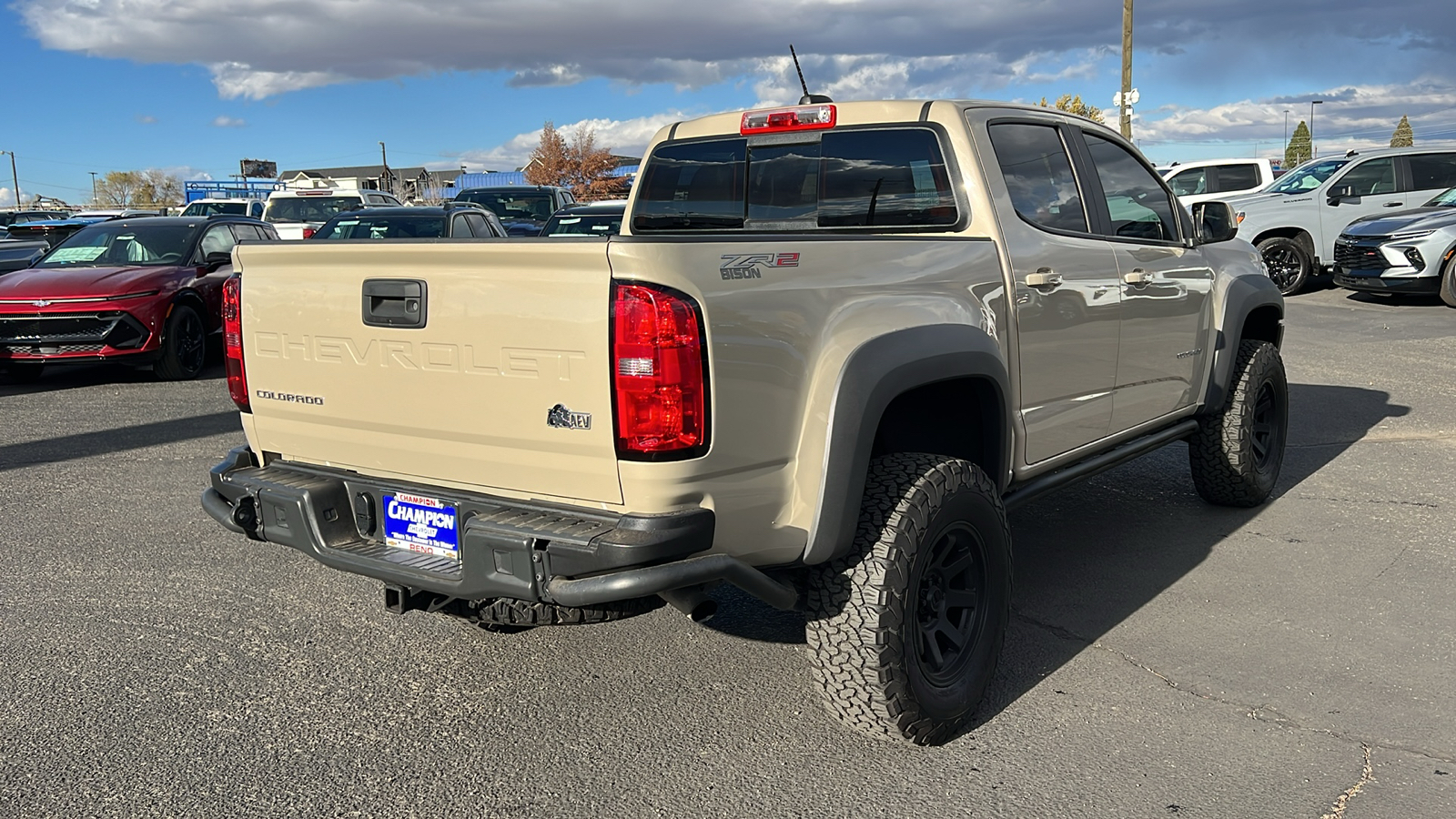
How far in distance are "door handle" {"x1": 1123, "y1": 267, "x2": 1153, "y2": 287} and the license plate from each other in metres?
2.88

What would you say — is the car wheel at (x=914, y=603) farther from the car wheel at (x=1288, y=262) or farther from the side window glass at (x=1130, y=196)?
the car wheel at (x=1288, y=262)

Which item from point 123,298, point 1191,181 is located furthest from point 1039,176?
point 1191,181

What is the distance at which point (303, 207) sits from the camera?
19391 millimetres

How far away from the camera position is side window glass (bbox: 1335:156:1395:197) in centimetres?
1653

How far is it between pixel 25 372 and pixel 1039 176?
10042 millimetres

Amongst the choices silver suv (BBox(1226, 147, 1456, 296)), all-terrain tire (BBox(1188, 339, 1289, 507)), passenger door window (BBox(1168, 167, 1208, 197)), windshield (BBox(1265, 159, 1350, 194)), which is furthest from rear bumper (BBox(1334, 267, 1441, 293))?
all-terrain tire (BBox(1188, 339, 1289, 507))

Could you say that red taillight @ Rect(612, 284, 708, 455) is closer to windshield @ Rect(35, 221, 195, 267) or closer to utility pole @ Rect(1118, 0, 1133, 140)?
windshield @ Rect(35, 221, 195, 267)

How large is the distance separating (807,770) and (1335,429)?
603 centimetres

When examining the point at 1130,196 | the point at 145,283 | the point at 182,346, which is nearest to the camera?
the point at 1130,196

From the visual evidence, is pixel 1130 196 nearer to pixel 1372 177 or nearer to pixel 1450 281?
pixel 1450 281

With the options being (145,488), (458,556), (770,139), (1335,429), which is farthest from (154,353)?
(1335,429)

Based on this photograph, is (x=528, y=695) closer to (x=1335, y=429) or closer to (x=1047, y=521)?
(x=1047, y=521)

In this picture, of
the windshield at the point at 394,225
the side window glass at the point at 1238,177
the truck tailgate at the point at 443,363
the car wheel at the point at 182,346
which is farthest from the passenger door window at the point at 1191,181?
the truck tailgate at the point at 443,363

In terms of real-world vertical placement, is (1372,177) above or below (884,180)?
above
